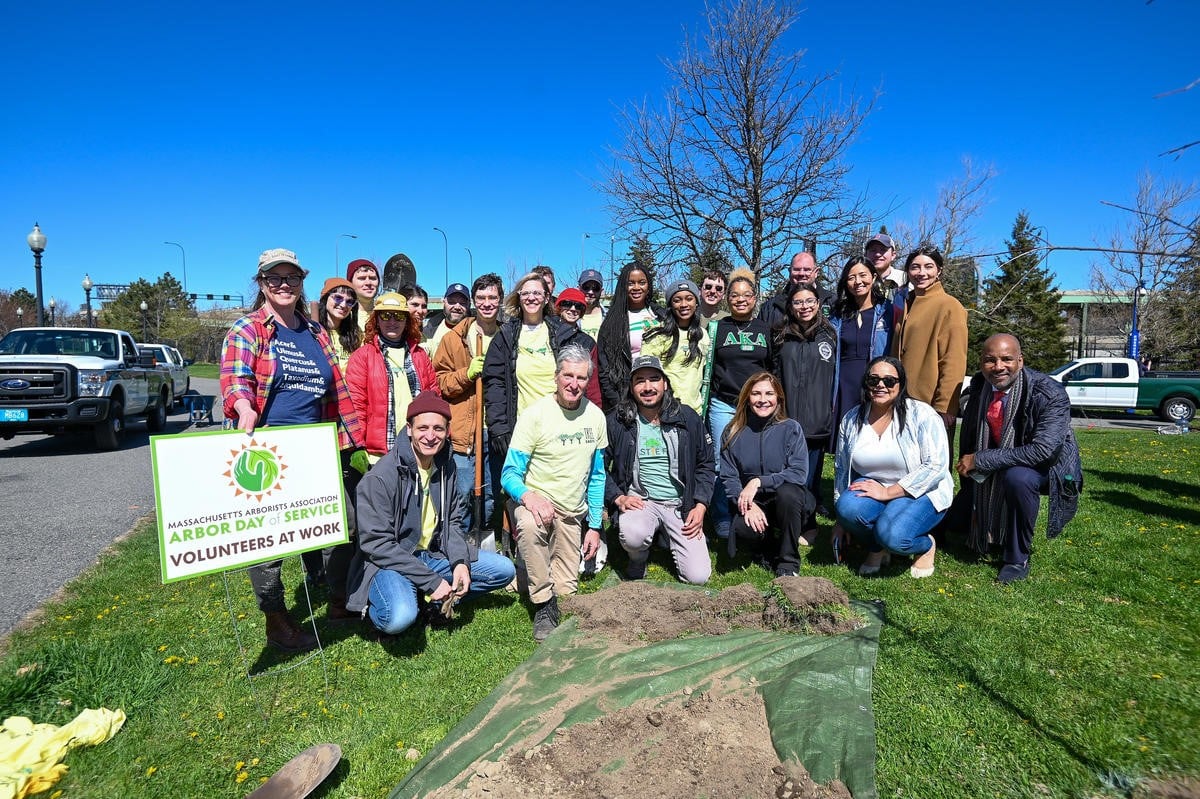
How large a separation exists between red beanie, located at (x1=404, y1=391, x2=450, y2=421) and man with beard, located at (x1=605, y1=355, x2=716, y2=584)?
4.52 ft

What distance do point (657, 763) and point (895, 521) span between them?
2.71 metres

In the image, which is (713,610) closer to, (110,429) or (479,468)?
(479,468)

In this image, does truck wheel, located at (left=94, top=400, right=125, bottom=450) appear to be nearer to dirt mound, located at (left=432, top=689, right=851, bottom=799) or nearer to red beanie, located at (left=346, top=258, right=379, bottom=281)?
red beanie, located at (left=346, top=258, right=379, bottom=281)

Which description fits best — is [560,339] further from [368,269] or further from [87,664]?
[87,664]

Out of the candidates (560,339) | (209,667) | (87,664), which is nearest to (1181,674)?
(560,339)

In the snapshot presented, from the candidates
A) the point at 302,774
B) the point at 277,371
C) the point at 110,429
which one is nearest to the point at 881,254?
the point at 277,371

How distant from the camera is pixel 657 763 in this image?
93.0 inches

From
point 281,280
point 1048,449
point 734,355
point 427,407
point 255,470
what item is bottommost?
point 1048,449

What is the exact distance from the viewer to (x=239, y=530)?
10.2 ft

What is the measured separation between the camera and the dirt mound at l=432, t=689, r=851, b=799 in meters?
2.24

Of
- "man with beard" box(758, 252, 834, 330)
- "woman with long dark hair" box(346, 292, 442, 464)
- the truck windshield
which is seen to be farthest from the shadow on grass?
the truck windshield

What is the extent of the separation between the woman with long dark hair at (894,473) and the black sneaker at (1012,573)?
43 centimetres

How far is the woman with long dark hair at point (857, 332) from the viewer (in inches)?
201

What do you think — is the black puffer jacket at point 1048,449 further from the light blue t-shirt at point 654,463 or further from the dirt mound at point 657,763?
the dirt mound at point 657,763
